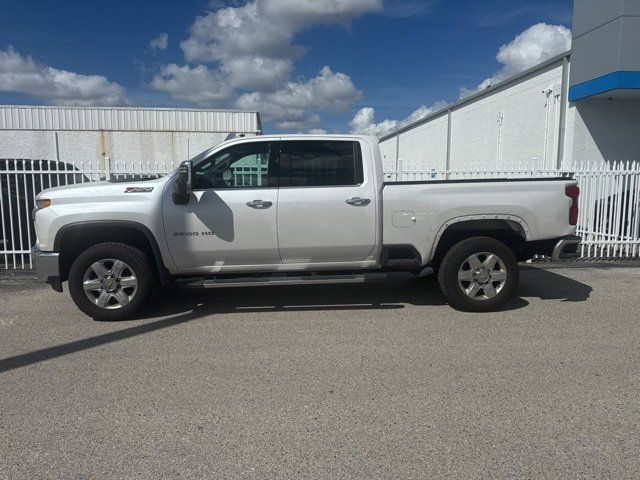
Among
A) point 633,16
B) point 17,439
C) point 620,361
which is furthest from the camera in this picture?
point 633,16

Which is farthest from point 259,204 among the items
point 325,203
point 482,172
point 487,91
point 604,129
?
point 487,91

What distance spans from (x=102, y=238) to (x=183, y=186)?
3.94 ft

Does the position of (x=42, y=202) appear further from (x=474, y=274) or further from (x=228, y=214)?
(x=474, y=274)

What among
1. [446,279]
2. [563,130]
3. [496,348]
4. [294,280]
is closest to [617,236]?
[563,130]

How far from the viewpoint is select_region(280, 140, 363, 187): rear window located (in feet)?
18.7

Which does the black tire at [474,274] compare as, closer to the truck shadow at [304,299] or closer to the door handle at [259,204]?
the truck shadow at [304,299]

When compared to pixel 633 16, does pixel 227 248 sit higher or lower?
lower

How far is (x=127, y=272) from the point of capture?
219 inches

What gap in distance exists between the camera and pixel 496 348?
4.71m

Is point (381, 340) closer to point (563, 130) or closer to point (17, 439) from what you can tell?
point (17, 439)

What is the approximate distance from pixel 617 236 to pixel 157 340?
8832mm

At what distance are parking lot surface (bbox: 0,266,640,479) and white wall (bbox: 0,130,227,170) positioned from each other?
1946 centimetres

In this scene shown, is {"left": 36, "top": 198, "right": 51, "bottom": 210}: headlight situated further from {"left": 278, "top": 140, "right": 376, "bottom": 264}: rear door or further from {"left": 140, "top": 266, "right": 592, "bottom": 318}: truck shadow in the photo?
{"left": 278, "top": 140, "right": 376, "bottom": 264}: rear door

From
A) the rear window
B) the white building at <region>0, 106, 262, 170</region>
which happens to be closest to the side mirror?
the rear window
